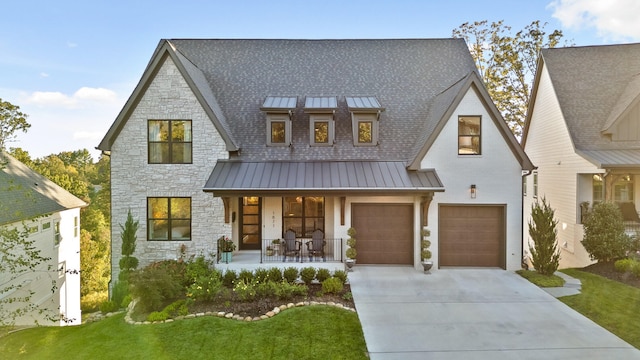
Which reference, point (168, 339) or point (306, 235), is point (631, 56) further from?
point (168, 339)

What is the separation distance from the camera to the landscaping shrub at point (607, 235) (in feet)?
42.3

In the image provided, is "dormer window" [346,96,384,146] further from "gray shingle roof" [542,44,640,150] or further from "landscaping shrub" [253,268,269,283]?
"gray shingle roof" [542,44,640,150]

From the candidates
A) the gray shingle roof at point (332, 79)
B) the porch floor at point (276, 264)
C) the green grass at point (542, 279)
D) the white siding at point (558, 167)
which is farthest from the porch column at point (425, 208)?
the white siding at point (558, 167)

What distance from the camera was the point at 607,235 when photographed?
42.4 feet

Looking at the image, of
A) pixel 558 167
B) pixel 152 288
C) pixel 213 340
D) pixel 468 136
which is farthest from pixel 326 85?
pixel 558 167

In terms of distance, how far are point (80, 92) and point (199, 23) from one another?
23.4 feet

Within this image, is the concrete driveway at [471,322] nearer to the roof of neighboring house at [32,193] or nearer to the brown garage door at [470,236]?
the brown garage door at [470,236]

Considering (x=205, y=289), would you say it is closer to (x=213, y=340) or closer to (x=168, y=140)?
(x=213, y=340)

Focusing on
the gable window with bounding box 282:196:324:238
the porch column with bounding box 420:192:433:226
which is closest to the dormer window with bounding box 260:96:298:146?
the gable window with bounding box 282:196:324:238

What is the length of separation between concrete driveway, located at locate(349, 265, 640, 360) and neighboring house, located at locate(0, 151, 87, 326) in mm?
15781

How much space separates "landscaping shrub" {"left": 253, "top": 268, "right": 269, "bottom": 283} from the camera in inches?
452

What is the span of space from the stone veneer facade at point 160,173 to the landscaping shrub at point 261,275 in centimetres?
275

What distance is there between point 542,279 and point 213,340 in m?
10.7

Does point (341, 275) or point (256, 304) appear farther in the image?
point (341, 275)
